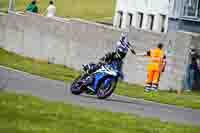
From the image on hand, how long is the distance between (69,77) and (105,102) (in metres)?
8.51

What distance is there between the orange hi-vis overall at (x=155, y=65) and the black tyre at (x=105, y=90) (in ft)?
15.4

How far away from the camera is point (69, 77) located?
1048 inches

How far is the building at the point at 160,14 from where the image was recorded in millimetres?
35188

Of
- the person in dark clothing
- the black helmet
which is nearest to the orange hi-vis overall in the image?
the person in dark clothing

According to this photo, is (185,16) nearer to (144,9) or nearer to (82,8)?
(144,9)

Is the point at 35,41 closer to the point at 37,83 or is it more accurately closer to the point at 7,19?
the point at 7,19

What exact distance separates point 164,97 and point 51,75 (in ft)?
19.0

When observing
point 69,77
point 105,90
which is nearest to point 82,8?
point 69,77

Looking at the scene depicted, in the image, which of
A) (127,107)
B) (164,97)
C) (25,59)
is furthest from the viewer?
(25,59)

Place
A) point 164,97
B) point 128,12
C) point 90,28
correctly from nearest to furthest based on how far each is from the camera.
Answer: point 164,97 → point 90,28 → point 128,12

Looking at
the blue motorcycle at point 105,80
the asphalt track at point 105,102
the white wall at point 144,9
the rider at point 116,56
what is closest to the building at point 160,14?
the white wall at point 144,9

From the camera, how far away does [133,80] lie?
87.2ft

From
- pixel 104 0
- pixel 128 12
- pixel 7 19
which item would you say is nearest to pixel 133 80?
pixel 7 19

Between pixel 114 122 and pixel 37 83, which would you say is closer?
pixel 114 122
